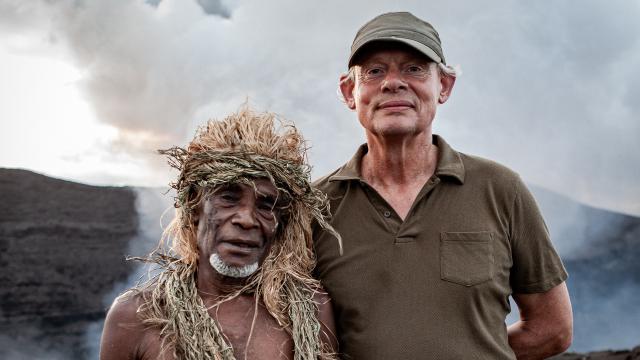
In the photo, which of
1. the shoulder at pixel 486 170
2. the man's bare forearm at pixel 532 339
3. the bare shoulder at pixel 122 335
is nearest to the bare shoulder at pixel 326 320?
the bare shoulder at pixel 122 335

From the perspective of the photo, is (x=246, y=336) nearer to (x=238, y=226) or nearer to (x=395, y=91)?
(x=238, y=226)

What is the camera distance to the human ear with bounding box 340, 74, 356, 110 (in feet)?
13.8

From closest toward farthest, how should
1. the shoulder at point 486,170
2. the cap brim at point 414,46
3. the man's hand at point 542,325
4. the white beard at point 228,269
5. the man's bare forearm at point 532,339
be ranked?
the white beard at point 228,269
the cap brim at point 414,46
the shoulder at point 486,170
the man's hand at point 542,325
the man's bare forearm at point 532,339

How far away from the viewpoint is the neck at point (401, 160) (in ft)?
12.6

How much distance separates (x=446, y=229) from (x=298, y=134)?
1.03 meters

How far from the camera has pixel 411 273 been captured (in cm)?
352

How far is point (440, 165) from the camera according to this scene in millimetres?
3850

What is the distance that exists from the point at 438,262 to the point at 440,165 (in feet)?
2.04

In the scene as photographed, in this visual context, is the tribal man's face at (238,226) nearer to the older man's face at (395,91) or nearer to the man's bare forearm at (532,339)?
the older man's face at (395,91)

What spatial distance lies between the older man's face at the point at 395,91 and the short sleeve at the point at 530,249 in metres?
0.73

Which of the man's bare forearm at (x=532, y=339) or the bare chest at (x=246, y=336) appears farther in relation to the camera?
the man's bare forearm at (x=532, y=339)

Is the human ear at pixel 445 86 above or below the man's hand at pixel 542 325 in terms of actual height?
above

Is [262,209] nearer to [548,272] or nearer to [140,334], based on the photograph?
[140,334]

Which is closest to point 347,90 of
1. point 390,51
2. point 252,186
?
point 390,51
